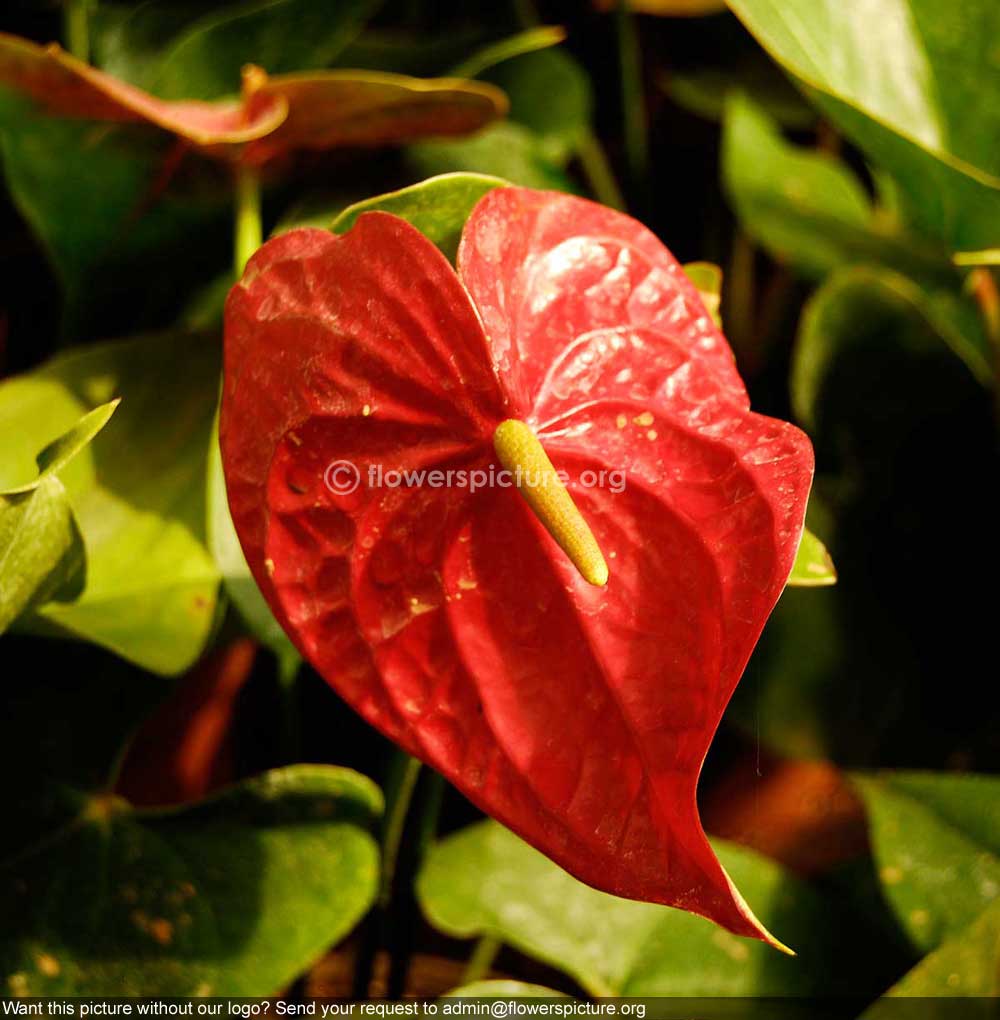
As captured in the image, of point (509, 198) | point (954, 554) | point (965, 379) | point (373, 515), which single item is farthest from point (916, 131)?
point (373, 515)

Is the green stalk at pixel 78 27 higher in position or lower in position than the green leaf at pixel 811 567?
higher

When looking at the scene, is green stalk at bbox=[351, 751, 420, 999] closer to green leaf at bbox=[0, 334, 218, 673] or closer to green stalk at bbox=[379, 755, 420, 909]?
green stalk at bbox=[379, 755, 420, 909]

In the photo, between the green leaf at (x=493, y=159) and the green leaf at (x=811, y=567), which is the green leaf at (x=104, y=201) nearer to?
the green leaf at (x=493, y=159)

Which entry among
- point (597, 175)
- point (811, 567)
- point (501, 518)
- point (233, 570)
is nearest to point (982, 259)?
point (811, 567)

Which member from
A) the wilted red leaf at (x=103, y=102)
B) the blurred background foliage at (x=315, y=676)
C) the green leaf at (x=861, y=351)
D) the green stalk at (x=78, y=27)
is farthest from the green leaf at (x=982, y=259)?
the green stalk at (x=78, y=27)

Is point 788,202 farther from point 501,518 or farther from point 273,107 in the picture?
point 501,518

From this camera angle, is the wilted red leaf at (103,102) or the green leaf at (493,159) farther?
the green leaf at (493,159)

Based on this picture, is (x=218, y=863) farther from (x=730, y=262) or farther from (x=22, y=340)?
(x=730, y=262)
